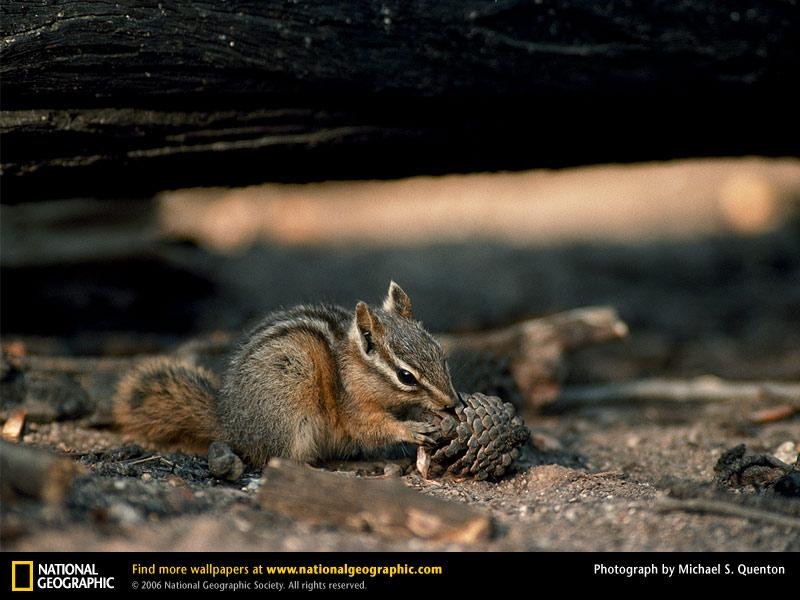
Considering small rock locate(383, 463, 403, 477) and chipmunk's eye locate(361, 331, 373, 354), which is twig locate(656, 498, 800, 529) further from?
chipmunk's eye locate(361, 331, 373, 354)

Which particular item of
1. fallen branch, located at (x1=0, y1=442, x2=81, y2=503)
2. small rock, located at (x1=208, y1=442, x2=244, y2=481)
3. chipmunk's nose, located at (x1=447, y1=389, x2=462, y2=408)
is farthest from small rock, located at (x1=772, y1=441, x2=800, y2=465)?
fallen branch, located at (x1=0, y1=442, x2=81, y2=503)

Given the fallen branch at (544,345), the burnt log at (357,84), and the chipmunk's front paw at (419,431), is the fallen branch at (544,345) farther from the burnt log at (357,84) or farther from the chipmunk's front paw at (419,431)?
the chipmunk's front paw at (419,431)

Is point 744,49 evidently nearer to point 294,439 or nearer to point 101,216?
point 294,439

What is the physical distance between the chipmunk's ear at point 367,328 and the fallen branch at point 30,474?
1855 mm

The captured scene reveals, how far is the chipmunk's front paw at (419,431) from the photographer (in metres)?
4.64

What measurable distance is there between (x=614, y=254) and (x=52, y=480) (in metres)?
8.54

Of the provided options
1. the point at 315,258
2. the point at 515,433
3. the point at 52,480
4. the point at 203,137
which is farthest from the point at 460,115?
the point at 315,258

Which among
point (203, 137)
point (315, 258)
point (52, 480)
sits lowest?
point (315, 258)

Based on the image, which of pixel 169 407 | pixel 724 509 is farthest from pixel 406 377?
pixel 724 509

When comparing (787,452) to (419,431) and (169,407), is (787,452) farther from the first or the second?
→ (169,407)

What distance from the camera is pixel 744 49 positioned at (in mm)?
5539

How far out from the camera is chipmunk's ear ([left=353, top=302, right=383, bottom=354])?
4754mm

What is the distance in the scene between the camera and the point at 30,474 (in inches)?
133
